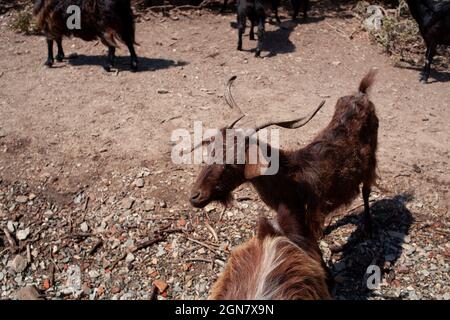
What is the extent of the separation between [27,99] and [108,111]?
1.54 m

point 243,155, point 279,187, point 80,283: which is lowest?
point 80,283

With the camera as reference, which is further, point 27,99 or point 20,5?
point 20,5

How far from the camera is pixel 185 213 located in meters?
5.27

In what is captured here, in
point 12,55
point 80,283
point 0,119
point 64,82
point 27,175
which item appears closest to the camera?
point 80,283

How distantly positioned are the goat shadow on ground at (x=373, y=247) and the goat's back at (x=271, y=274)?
1327 millimetres

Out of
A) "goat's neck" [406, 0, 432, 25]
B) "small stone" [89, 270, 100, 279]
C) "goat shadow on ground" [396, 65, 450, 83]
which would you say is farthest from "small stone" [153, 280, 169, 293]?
"goat's neck" [406, 0, 432, 25]

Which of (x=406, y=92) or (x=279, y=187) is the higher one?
(x=279, y=187)

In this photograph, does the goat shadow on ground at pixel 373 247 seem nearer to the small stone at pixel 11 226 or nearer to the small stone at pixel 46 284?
the small stone at pixel 46 284

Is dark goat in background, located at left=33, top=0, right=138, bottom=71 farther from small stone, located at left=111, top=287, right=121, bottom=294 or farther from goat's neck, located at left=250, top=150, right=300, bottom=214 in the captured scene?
goat's neck, located at left=250, top=150, right=300, bottom=214

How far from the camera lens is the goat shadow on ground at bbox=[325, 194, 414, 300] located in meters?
4.53

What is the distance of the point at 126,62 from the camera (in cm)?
883

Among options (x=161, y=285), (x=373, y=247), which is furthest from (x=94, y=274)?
(x=373, y=247)
